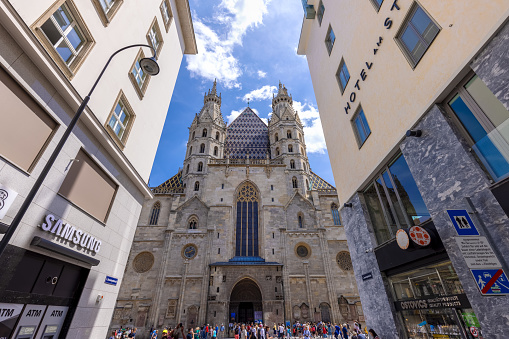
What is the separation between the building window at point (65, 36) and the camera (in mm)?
5862

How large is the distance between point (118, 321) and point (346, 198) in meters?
23.8

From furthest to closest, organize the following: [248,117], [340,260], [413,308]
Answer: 1. [248,117]
2. [340,260]
3. [413,308]

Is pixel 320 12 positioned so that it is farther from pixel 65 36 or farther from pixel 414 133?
pixel 65 36

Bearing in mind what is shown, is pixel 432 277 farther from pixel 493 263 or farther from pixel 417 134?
pixel 417 134

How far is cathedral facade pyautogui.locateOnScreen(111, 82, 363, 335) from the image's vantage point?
874 inches

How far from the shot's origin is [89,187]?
7.55 metres

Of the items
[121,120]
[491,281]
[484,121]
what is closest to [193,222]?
[121,120]

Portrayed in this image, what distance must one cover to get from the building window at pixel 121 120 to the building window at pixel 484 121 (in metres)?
10.4

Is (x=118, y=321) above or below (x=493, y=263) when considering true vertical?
below

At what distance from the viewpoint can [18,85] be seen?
518 centimetres

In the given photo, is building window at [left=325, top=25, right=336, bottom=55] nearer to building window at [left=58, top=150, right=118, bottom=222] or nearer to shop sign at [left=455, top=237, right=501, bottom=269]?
shop sign at [left=455, top=237, right=501, bottom=269]

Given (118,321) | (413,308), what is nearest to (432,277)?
(413,308)

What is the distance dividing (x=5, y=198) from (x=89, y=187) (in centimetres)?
289

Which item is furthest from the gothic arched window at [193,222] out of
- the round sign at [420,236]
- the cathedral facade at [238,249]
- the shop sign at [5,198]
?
the round sign at [420,236]
